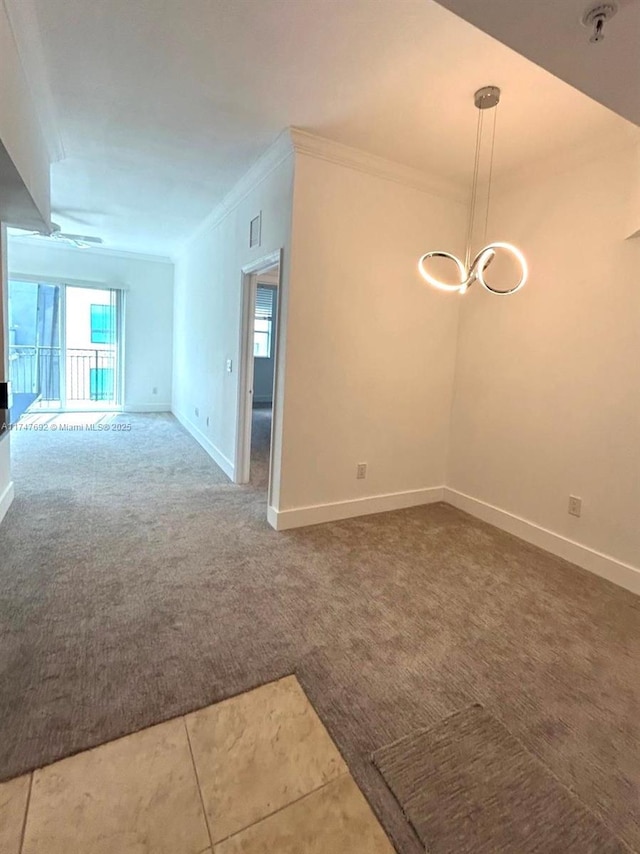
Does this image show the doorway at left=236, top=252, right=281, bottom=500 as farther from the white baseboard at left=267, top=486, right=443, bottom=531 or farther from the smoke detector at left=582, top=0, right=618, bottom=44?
the smoke detector at left=582, top=0, right=618, bottom=44

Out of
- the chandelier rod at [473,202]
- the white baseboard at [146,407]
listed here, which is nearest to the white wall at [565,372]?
the chandelier rod at [473,202]

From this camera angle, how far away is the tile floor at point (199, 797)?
1.20m

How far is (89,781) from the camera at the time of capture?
4.43ft

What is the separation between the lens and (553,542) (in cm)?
311

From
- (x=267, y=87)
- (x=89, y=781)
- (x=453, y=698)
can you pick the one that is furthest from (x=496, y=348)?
(x=89, y=781)

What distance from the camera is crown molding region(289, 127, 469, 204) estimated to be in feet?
9.43

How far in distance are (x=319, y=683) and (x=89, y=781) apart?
84 cm

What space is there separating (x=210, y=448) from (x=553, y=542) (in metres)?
3.60

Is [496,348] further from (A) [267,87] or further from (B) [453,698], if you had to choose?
(B) [453,698]

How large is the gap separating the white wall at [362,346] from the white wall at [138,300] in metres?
5.20

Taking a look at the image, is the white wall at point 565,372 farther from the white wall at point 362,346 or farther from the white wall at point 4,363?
the white wall at point 4,363

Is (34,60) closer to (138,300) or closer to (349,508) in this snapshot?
(349,508)

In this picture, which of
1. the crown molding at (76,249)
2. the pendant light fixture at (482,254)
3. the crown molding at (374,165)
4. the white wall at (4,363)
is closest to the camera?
the pendant light fixture at (482,254)

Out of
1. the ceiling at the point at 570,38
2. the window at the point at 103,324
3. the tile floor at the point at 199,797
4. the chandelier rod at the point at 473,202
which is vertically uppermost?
the chandelier rod at the point at 473,202
